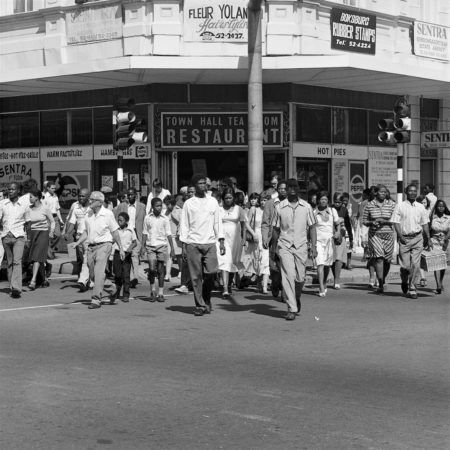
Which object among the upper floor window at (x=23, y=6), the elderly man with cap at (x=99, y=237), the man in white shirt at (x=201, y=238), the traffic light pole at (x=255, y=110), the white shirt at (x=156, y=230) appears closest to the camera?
the man in white shirt at (x=201, y=238)

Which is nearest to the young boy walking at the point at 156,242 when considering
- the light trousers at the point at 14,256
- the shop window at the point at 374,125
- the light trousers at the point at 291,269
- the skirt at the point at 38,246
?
the light trousers at the point at 14,256

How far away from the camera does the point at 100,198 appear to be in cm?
1399

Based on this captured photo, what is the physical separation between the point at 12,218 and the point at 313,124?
11.5m

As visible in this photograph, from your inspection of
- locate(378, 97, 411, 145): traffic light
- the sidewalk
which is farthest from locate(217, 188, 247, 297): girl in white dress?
locate(378, 97, 411, 145): traffic light

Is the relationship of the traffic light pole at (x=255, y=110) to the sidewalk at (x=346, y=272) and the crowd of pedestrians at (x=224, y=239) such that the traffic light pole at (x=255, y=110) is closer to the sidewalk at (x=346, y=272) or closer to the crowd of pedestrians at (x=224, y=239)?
the sidewalk at (x=346, y=272)

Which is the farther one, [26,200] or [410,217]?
[26,200]

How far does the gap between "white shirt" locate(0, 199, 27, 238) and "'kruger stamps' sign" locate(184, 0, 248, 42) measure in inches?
356

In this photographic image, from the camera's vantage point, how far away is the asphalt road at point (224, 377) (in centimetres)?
639

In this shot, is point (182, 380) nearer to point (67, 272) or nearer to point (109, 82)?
point (67, 272)

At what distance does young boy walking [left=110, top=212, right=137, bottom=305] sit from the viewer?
47.5 ft

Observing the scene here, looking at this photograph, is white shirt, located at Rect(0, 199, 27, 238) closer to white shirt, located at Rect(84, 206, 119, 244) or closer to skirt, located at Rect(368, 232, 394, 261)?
white shirt, located at Rect(84, 206, 119, 244)

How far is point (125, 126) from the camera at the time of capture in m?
18.6

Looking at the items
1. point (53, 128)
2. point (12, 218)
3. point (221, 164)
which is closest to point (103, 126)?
point (53, 128)

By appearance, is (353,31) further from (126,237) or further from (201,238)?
(201,238)
